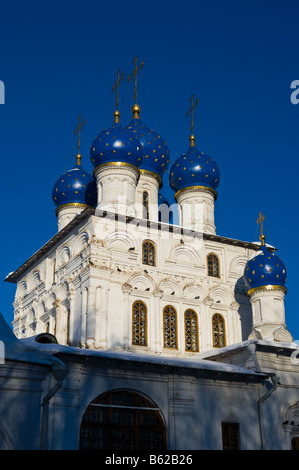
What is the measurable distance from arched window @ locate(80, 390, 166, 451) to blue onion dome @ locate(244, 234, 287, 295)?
624cm

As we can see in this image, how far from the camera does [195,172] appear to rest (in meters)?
20.9

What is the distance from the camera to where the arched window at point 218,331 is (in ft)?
57.9

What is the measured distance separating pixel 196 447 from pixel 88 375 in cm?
262

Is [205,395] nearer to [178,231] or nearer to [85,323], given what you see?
[85,323]

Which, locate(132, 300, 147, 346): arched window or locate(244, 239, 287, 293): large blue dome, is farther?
locate(244, 239, 287, 293): large blue dome

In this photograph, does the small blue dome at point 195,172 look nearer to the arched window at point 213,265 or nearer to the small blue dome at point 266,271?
the arched window at point 213,265

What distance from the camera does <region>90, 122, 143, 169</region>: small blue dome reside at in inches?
739

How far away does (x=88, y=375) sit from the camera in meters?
11.4

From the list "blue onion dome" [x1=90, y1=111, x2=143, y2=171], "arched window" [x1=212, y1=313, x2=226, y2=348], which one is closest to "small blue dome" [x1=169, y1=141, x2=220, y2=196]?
"blue onion dome" [x1=90, y1=111, x2=143, y2=171]

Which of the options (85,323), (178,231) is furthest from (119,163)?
(85,323)

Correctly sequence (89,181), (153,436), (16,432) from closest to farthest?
(16,432) → (153,436) → (89,181)

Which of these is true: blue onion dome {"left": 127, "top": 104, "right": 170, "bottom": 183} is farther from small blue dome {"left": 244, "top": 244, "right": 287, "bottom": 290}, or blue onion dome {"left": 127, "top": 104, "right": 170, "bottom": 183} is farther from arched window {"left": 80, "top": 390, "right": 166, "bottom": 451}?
arched window {"left": 80, "top": 390, "right": 166, "bottom": 451}

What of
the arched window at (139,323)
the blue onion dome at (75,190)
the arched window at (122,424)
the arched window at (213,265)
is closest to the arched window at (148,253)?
the arched window at (139,323)
